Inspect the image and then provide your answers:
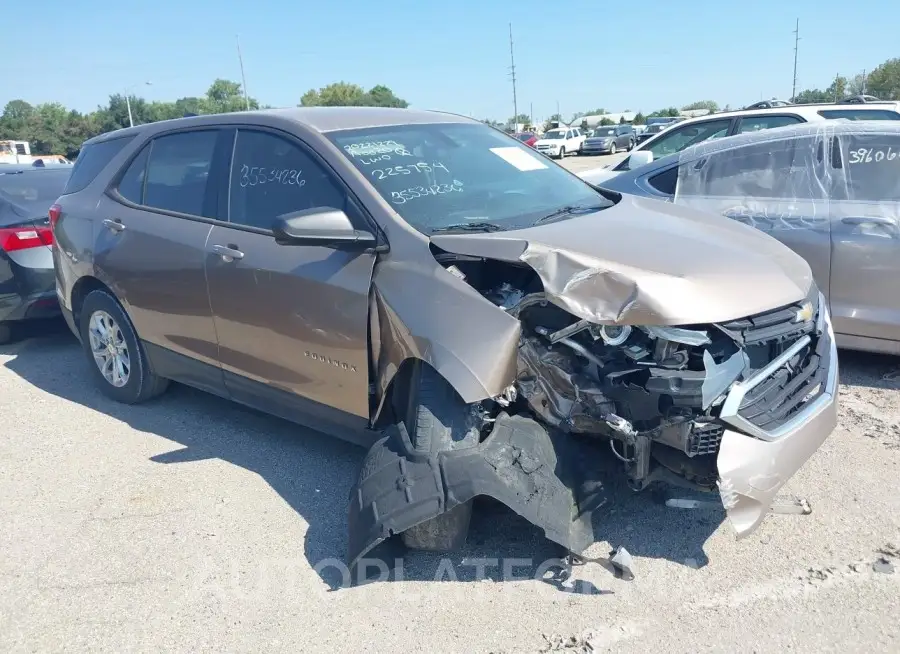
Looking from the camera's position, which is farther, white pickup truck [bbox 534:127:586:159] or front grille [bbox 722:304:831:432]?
white pickup truck [bbox 534:127:586:159]

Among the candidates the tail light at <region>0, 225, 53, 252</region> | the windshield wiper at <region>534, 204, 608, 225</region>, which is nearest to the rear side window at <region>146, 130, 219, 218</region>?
the windshield wiper at <region>534, 204, 608, 225</region>

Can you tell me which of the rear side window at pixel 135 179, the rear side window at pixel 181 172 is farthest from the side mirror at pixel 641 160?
the rear side window at pixel 135 179

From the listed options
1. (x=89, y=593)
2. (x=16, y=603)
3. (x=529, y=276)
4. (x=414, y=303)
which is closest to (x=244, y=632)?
(x=89, y=593)

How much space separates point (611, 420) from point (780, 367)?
0.77 meters

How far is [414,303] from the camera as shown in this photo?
10.1 feet

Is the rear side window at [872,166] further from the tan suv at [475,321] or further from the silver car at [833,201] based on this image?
the tan suv at [475,321]

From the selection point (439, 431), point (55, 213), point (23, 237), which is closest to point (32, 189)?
point (23, 237)

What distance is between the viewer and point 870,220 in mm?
4598

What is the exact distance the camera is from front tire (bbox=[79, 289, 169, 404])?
480cm

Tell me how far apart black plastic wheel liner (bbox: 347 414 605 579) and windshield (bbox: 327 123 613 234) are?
97cm

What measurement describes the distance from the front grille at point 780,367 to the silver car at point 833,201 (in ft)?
5.25

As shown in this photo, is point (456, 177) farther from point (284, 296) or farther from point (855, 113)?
point (855, 113)

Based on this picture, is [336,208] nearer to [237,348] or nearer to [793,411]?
[237,348]

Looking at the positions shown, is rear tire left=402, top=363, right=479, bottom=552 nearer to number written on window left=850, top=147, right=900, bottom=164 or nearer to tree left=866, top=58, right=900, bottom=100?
number written on window left=850, top=147, right=900, bottom=164
